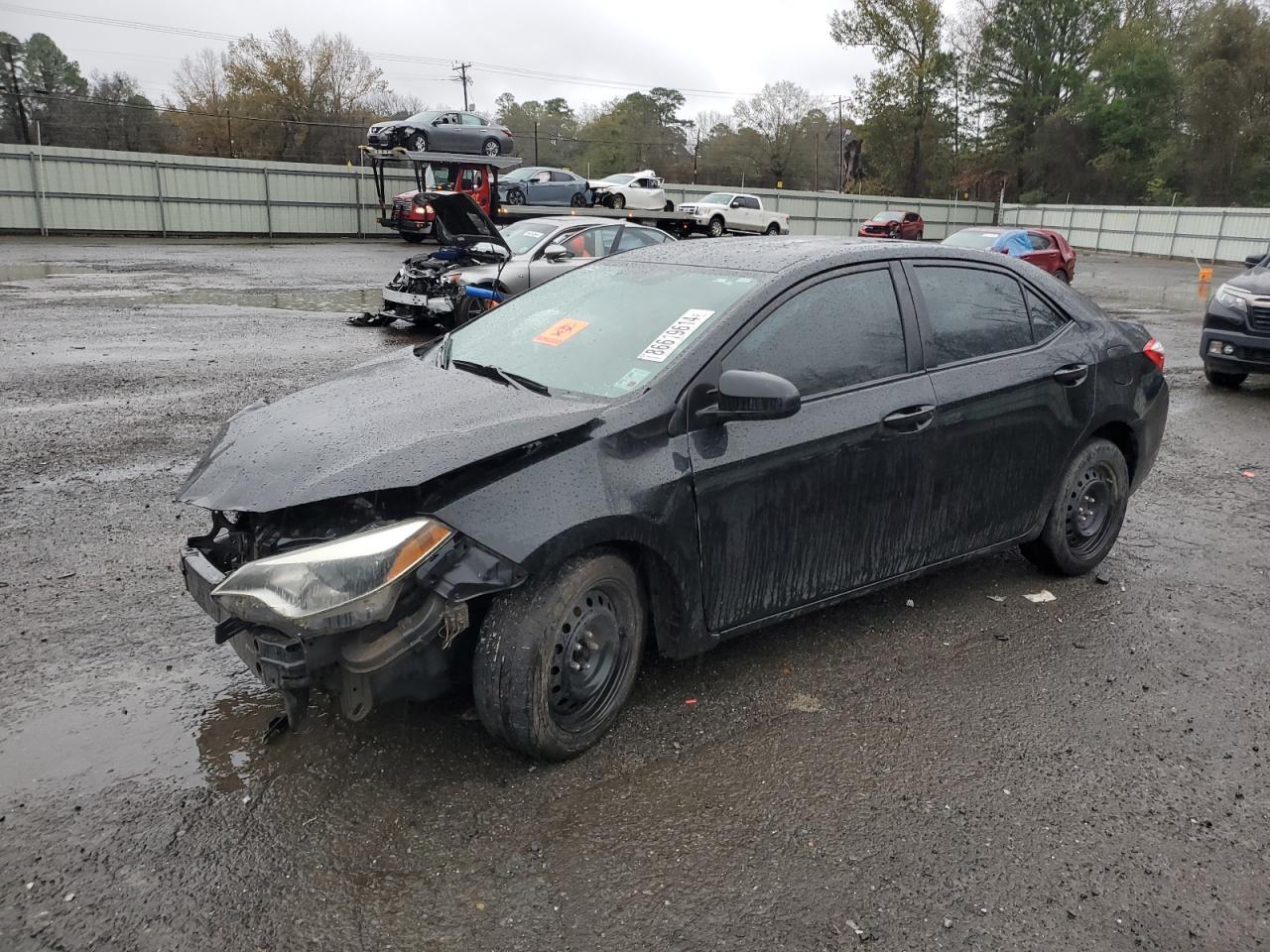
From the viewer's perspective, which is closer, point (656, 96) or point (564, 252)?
point (564, 252)

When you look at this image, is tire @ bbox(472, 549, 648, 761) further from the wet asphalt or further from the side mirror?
the side mirror

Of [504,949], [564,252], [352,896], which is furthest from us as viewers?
[564,252]

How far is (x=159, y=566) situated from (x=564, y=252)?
356 inches

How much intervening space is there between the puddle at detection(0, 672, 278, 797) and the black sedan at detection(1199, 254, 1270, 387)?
10160mm

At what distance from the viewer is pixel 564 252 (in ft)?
42.3

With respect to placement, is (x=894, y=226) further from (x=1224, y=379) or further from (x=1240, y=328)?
(x=1240, y=328)

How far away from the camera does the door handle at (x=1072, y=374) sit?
4430 mm

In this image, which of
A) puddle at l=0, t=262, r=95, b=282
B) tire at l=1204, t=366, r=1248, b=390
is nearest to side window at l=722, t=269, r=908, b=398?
tire at l=1204, t=366, r=1248, b=390

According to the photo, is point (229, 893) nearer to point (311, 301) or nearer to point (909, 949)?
point (909, 949)

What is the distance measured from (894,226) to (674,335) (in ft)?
109

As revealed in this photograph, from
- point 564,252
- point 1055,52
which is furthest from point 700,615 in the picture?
point 1055,52

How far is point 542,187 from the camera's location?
102ft

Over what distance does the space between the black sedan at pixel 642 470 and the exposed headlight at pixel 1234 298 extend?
248 inches

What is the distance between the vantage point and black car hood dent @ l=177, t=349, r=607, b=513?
9.17 ft
